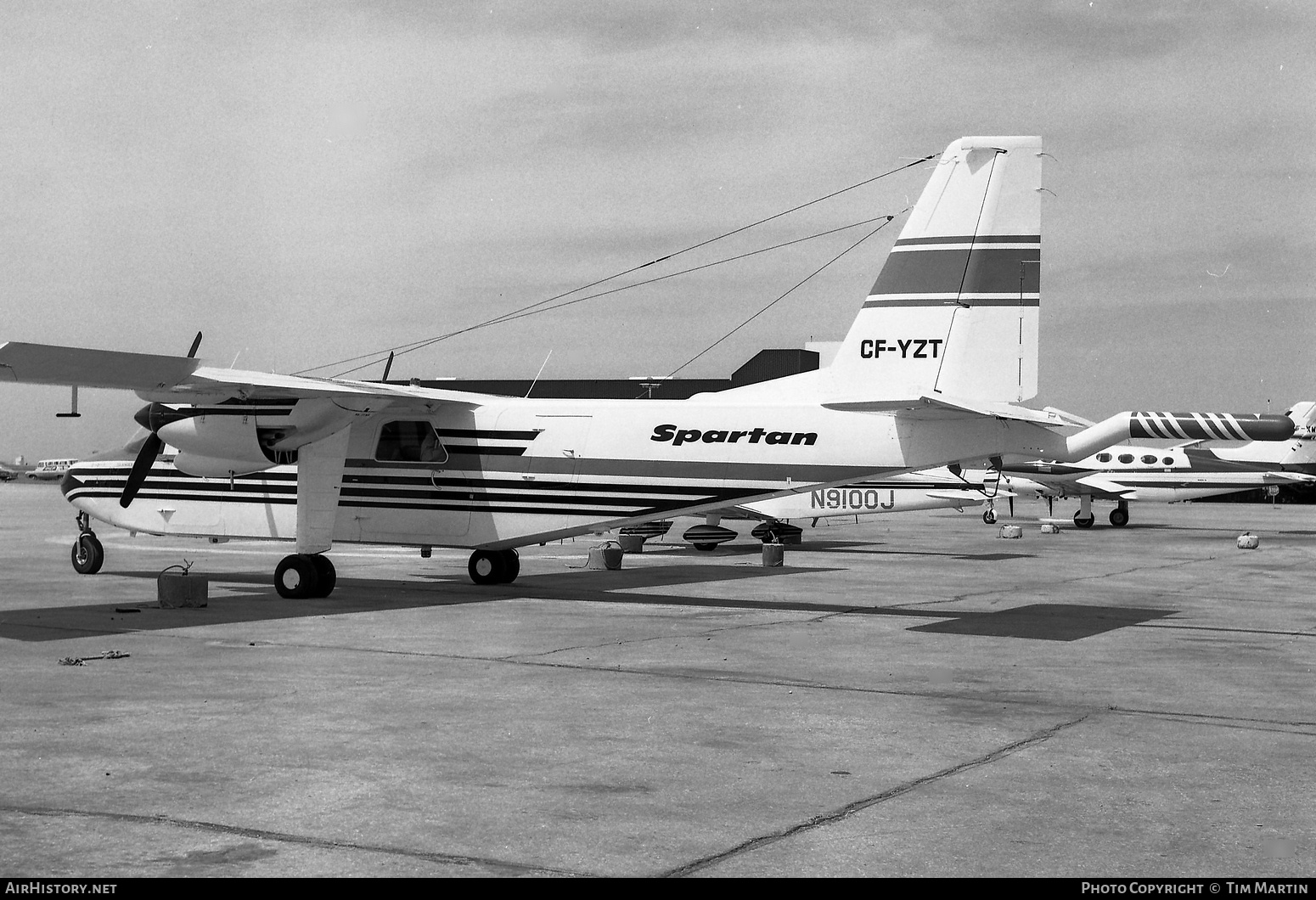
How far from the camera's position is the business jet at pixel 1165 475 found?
48.0m

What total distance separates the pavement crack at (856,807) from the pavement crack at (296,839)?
594 mm

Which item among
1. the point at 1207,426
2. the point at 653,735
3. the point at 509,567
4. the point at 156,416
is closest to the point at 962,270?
the point at 1207,426

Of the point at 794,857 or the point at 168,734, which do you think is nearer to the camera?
the point at 794,857

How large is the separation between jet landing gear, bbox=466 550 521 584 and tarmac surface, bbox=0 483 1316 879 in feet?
5.60

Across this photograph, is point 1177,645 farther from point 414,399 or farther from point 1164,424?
point 414,399

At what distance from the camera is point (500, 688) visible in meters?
11.4

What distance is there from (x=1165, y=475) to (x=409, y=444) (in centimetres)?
3805

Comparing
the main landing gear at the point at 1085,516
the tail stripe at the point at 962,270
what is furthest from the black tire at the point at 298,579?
the main landing gear at the point at 1085,516

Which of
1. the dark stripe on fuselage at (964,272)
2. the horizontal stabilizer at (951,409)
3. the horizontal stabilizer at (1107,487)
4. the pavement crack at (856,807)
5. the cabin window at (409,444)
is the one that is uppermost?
the dark stripe on fuselage at (964,272)

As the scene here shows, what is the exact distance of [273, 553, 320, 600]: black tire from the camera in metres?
19.6

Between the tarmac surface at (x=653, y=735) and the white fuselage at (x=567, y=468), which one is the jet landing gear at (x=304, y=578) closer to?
the tarmac surface at (x=653, y=735)

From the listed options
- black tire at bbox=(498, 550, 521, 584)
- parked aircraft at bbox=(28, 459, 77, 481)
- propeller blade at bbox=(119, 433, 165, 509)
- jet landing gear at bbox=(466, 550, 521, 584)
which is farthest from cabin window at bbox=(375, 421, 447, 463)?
parked aircraft at bbox=(28, 459, 77, 481)

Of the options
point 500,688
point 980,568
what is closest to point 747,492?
point 500,688

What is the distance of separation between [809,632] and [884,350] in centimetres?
455
